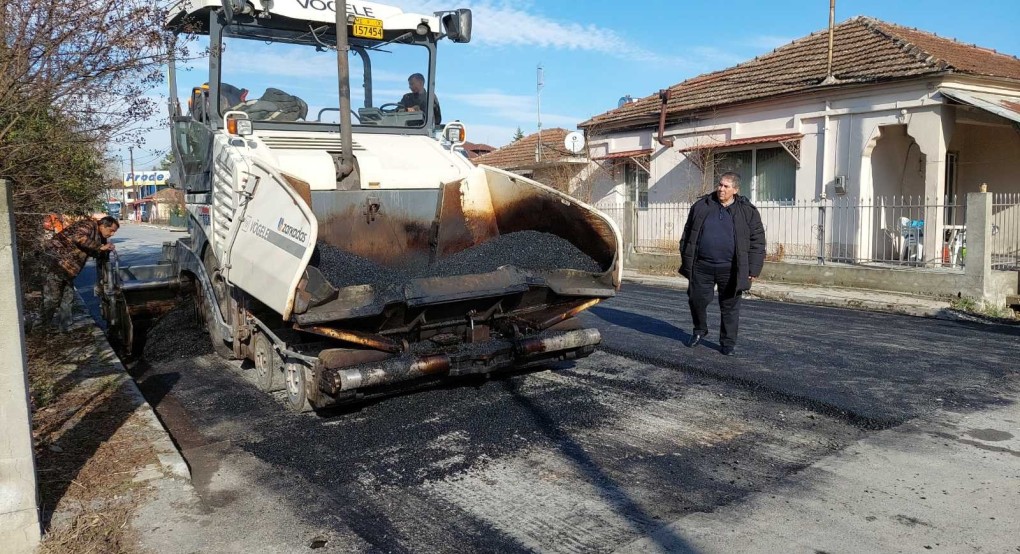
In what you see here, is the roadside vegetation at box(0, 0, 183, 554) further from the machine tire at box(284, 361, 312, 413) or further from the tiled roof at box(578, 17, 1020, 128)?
the tiled roof at box(578, 17, 1020, 128)

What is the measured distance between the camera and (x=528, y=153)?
2641 centimetres

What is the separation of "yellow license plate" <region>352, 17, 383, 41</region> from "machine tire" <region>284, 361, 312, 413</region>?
2903mm

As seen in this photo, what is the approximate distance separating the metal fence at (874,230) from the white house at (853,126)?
0.27ft

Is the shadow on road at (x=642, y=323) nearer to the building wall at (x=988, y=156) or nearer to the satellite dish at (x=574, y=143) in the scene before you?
the building wall at (x=988, y=156)

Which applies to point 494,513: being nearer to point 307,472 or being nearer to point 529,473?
point 529,473

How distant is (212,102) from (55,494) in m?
3.30

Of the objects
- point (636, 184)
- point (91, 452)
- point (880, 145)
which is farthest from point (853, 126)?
point (91, 452)

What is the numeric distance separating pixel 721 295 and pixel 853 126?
921 centimetres

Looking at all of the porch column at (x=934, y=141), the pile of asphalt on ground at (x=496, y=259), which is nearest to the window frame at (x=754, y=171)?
the porch column at (x=934, y=141)

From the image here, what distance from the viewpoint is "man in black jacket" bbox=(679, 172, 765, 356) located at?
6.97 metres

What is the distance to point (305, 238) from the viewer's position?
175 inches

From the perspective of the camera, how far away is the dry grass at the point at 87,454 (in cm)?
359

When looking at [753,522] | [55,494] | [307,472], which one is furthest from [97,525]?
[753,522]

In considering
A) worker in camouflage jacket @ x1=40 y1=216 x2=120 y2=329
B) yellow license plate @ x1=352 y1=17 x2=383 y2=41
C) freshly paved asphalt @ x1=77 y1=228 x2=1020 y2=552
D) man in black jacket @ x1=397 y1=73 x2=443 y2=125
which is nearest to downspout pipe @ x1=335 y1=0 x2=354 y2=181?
yellow license plate @ x1=352 y1=17 x2=383 y2=41
